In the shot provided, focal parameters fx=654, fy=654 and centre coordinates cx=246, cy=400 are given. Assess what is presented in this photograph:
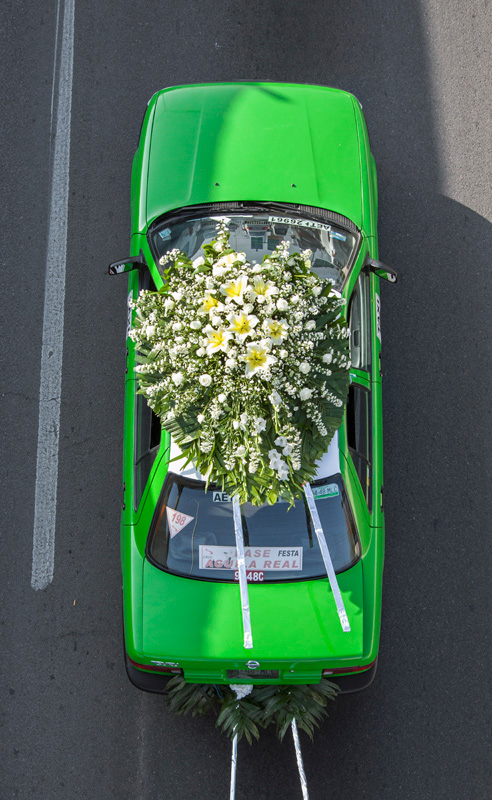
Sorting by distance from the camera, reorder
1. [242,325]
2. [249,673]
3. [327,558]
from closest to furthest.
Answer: [242,325] < [327,558] < [249,673]

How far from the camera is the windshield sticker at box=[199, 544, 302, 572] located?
12.6 ft

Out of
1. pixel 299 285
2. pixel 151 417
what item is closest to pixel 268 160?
pixel 299 285

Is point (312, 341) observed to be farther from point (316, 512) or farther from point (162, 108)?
point (162, 108)

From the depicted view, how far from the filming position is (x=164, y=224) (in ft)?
14.1

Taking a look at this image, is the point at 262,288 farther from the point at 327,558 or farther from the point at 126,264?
the point at 327,558

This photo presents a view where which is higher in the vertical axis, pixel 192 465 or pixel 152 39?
pixel 152 39

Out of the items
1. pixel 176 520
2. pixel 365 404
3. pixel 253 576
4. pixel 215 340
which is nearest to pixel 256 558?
pixel 253 576

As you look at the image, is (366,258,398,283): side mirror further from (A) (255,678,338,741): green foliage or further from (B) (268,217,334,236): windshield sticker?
(A) (255,678,338,741): green foliage

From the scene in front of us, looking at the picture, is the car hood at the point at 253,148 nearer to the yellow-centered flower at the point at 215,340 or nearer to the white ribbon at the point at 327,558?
the yellow-centered flower at the point at 215,340

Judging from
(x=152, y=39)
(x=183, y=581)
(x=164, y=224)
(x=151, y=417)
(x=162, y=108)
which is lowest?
(x=183, y=581)

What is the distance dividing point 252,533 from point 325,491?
1.63 feet

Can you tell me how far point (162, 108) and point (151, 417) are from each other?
2199 millimetres

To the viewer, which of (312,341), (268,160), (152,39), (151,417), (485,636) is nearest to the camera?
(312,341)

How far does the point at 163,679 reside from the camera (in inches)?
163
